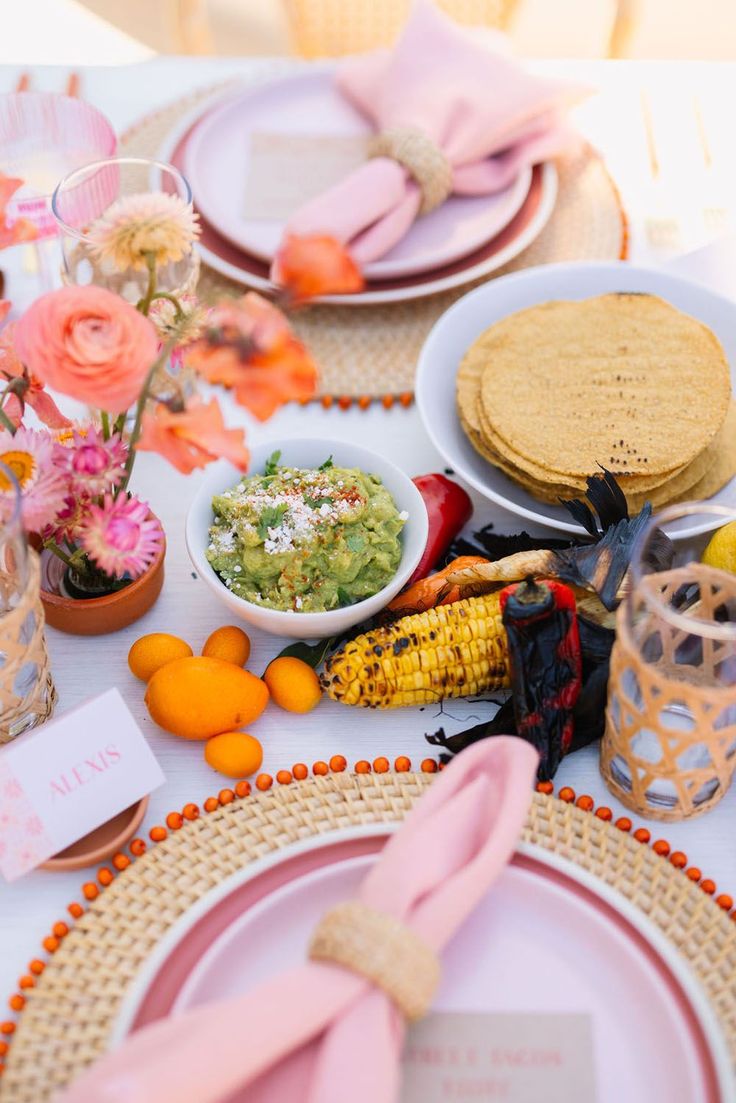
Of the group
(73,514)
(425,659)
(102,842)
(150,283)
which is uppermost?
(150,283)

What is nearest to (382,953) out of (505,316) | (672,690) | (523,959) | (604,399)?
(523,959)

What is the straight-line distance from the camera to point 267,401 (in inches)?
28.9

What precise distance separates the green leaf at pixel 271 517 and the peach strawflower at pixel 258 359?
0.31 metres

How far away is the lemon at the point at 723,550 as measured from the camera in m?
1.02

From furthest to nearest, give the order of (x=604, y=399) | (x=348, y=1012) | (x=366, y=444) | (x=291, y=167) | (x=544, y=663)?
1. (x=291, y=167)
2. (x=366, y=444)
3. (x=604, y=399)
4. (x=544, y=663)
5. (x=348, y=1012)

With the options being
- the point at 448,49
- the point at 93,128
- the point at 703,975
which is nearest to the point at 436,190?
the point at 448,49

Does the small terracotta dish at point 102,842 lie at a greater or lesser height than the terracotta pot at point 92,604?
lesser

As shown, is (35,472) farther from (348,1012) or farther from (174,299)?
(348,1012)

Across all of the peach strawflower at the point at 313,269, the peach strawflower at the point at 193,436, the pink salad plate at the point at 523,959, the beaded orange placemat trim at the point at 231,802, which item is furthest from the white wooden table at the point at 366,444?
the peach strawflower at the point at 313,269

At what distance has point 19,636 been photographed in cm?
92

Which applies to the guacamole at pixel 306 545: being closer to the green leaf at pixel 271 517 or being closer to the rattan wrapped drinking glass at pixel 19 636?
the green leaf at pixel 271 517

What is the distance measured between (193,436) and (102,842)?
388 millimetres

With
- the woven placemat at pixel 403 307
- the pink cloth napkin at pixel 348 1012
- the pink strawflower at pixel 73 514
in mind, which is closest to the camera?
the pink cloth napkin at pixel 348 1012

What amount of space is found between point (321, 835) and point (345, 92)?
1.24 meters
